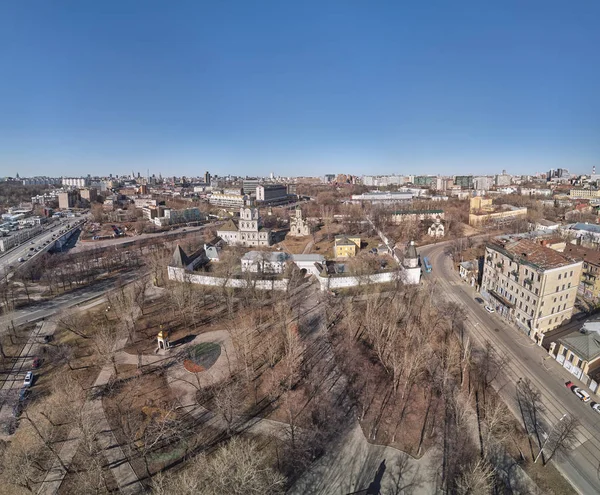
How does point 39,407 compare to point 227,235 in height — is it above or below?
below

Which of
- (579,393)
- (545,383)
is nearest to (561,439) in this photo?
(579,393)

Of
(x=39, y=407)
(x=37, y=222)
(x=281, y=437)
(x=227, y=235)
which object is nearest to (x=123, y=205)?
(x=37, y=222)

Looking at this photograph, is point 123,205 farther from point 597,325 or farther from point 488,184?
point 488,184

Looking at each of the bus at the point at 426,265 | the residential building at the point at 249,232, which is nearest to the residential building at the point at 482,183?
the bus at the point at 426,265

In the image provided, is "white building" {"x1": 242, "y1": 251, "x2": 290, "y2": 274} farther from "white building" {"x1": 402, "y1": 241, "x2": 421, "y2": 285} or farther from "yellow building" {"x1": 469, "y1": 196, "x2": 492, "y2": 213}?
"yellow building" {"x1": 469, "y1": 196, "x2": 492, "y2": 213}

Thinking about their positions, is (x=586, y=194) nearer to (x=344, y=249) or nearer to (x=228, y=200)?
(x=344, y=249)

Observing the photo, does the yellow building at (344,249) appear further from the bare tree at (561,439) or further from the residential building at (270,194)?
the residential building at (270,194)

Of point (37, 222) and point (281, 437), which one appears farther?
point (37, 222)
